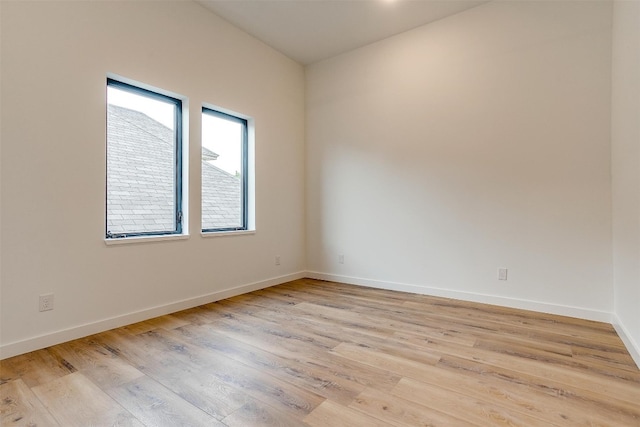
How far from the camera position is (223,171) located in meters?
3.62

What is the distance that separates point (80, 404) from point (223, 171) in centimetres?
251

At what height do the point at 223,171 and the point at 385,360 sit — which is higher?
the point at 223,171

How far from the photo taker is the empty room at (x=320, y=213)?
5.60ft

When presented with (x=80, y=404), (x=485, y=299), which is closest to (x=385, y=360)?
(x=80, y=404)

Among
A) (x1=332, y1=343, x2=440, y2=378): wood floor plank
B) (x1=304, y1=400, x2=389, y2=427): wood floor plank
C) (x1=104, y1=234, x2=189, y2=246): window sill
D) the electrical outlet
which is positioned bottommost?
(x1=304, y1=400, x2=389, y2=427): wood floor plank

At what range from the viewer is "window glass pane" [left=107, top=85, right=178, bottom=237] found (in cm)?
265

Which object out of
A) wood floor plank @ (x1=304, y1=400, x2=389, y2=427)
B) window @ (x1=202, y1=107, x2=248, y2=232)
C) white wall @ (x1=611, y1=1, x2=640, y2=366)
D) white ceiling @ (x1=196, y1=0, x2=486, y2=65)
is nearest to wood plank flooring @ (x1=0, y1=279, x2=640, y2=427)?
wood floor plank @ (x1=304, y1=400, x2=389, y2=427)

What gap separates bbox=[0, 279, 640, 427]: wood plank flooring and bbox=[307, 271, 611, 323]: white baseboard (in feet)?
0.43

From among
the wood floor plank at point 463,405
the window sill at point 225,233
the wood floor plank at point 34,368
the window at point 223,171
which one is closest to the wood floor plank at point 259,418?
the wood floor plank at point 463,405

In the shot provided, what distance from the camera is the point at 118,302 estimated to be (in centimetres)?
256

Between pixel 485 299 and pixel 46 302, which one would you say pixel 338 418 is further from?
pixel 485 299

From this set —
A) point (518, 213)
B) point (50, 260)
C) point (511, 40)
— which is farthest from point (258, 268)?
point (511, 40)

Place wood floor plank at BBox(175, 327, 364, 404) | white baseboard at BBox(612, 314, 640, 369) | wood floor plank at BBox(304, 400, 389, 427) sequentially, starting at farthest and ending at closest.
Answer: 1. white baseboard at BBox(612, 314, 640, 369)
2. wood floor plank at BBox(175, 327, 364, 404)
3. wood floor plank at BBox(304, 400, 389, 427)

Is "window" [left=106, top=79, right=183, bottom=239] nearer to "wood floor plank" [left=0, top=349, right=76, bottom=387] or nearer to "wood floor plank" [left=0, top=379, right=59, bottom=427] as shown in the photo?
"wood floor plank" [left=0, top=349, right=76, bottom=387]
